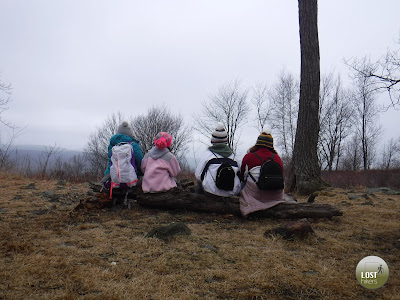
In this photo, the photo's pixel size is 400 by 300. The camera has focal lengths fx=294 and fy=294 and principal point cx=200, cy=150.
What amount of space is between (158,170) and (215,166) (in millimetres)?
982

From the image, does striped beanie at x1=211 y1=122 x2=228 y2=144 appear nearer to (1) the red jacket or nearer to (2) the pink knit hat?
(1) the red jacket

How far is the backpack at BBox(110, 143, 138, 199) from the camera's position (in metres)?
4.83

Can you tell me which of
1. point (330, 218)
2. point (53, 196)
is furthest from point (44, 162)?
point (330, 218)

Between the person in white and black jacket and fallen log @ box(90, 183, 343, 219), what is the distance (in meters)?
0.17

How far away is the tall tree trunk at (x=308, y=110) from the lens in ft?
23.3

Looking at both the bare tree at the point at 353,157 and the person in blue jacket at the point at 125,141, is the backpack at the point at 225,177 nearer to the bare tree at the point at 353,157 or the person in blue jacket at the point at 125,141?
the person in blue jacket at the point at 125,141

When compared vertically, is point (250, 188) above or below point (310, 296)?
above

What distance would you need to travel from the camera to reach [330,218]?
4.61 meters

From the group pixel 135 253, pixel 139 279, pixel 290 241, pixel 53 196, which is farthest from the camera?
pixel 53 196

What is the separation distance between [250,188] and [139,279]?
8.57 feet

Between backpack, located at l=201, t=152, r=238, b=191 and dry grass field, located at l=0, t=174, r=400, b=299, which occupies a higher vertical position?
backpack, located at l=201, t=152, r=238, b=191

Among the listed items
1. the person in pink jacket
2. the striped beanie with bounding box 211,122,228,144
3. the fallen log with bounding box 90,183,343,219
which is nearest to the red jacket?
the striped beanie with bounding box 211,122,228,144

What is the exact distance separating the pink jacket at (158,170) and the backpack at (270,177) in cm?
149

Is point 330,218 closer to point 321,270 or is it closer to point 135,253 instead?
point 321,270
